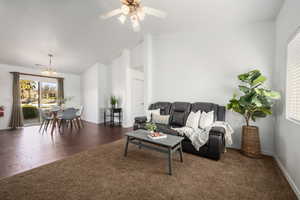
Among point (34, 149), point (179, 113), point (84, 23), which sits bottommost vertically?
point (34, 149)

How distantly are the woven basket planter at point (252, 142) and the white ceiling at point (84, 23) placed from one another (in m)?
2.41

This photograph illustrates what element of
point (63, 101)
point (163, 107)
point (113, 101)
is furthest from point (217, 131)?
point (63, 101)

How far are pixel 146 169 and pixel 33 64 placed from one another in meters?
5.85

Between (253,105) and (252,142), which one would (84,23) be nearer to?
(253,105)

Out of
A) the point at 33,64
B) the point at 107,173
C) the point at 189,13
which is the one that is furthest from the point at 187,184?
the point at 33,64

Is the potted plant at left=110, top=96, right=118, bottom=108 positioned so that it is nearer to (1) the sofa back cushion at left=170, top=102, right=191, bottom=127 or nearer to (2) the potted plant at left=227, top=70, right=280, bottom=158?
(1) the sofa back cushion at left=170, top=102, right=191, bottom=127

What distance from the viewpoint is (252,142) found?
98.0 inches

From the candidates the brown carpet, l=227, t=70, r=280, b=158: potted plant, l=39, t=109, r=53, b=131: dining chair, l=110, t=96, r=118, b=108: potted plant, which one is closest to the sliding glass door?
l=39, t=109, r=53, b=131: dining chair

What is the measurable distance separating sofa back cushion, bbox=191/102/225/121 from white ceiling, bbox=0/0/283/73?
6.63 ft

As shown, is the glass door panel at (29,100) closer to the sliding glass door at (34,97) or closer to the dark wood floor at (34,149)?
the sliding glass door at (34,97)

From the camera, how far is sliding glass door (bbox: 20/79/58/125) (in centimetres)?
509

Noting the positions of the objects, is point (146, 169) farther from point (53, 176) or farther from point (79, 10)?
point (79, 10)

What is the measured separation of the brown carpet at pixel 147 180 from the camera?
60.4 inches

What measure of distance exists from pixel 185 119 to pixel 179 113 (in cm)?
24
